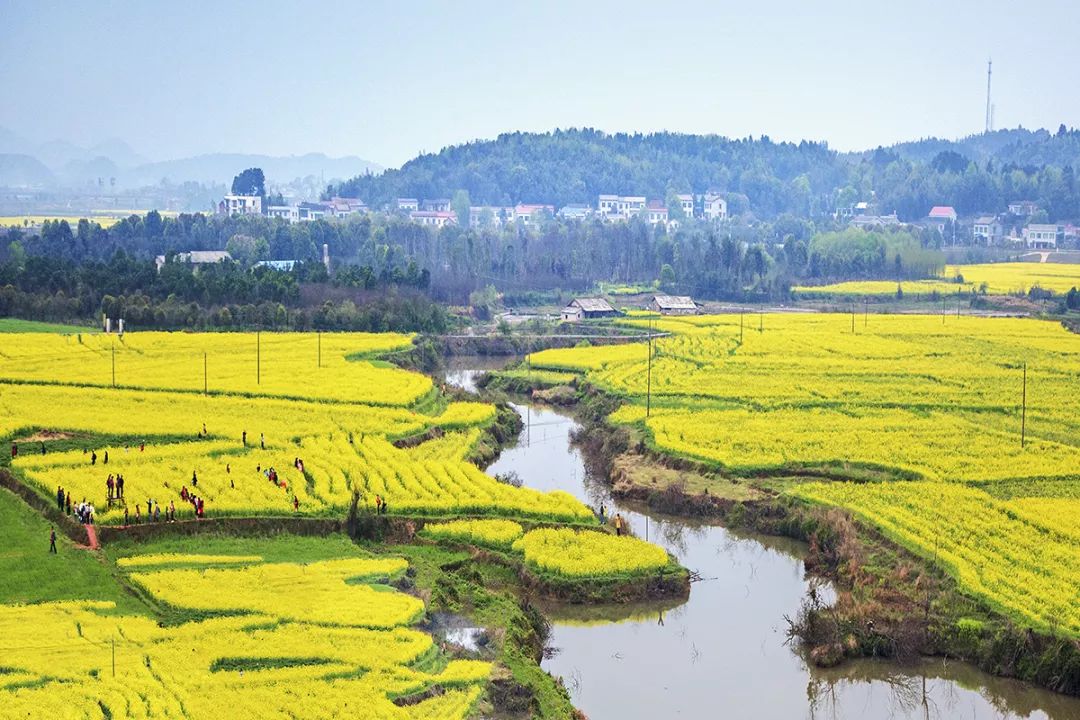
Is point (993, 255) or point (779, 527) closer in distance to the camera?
point (779, 527)

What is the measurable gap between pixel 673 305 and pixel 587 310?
5831mm

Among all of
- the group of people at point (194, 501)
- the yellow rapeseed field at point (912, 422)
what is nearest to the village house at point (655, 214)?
the yellow rapeseed field at point (912, 422)

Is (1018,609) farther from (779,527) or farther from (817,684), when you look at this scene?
(779,527)

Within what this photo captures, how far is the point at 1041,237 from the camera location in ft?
379

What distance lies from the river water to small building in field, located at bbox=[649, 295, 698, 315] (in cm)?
4223

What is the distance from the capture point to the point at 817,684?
23.0 metres

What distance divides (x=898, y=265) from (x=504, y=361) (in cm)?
4040

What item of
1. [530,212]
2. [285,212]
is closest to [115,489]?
[285,212]

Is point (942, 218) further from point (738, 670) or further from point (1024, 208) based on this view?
point (738, 670)

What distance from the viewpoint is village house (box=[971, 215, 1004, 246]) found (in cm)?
11931

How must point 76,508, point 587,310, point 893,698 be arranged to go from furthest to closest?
point 587,310 < point 76,508 < point 893,698

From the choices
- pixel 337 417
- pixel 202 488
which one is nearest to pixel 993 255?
pixel 337 417

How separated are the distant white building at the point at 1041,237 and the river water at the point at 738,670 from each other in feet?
305

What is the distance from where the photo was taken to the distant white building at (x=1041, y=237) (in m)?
115
